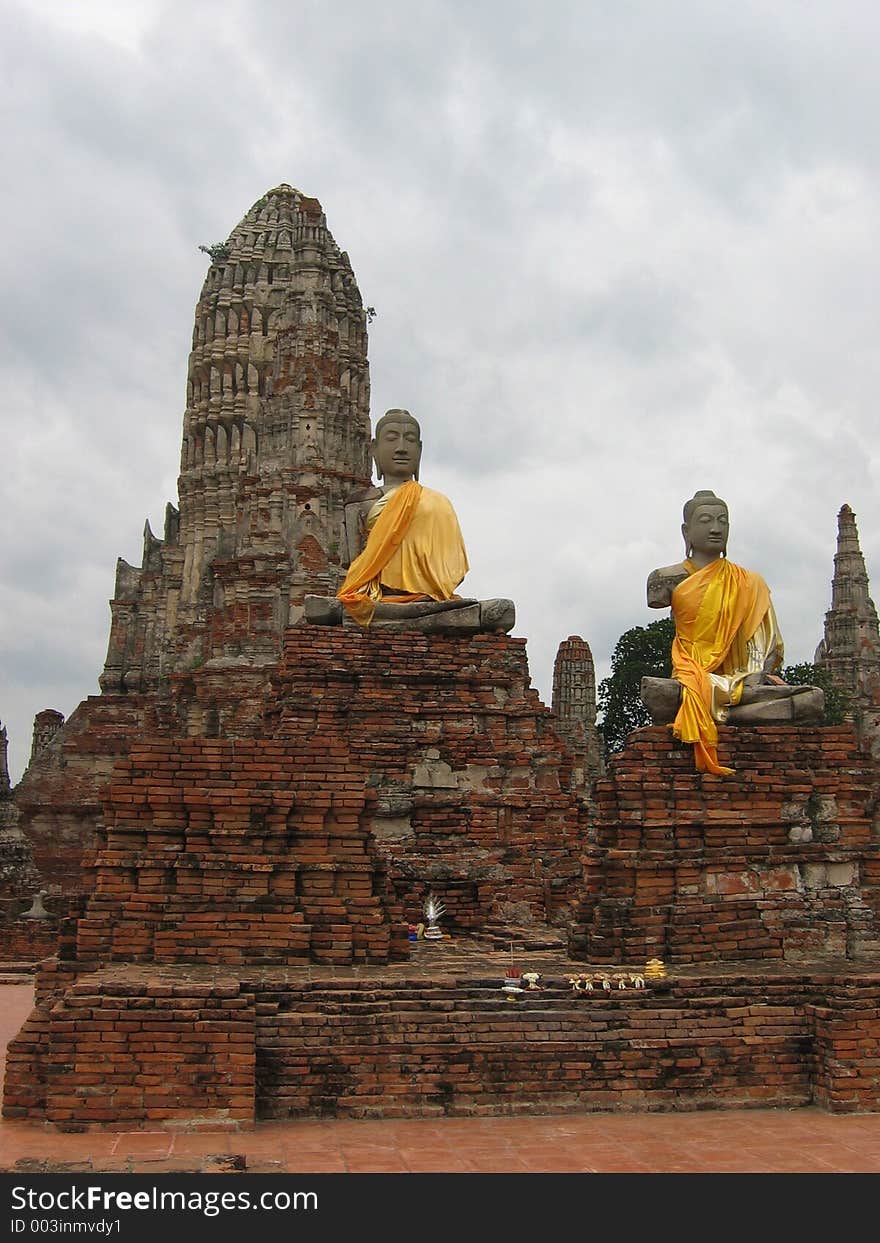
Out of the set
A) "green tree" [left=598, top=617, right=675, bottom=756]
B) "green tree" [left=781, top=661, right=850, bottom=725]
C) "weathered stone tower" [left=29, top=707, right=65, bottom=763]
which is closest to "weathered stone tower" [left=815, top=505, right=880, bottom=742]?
"green tree" [left=781, top=661, right=850, bottom=725]

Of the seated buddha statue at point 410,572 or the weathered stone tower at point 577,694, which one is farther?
the weathered stone tower at point 577,694

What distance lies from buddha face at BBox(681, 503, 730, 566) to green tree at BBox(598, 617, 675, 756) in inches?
1372

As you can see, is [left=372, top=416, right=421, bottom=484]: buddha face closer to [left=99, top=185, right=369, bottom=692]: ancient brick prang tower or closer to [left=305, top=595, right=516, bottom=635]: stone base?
[left=305, top=595, right=516, bottom=635]: stone base

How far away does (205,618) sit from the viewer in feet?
122

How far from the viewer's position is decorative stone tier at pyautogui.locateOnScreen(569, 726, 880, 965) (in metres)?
10.7

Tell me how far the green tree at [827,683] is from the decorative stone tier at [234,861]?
33.7 metres

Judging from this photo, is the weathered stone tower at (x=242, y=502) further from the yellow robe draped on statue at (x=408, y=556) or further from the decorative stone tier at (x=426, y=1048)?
the decorative stone tier at (x=426, y=1048)

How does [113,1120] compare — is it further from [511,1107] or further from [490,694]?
[490,694]

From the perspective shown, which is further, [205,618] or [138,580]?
[138,580]

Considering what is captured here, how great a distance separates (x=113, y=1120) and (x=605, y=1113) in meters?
3.14

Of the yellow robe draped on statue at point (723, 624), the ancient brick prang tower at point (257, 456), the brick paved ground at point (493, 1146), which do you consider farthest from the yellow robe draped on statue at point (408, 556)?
the ancient brick prang tower at point (257, 456)

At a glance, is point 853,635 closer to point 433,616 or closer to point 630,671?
point 630,671

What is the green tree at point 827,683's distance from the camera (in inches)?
1682

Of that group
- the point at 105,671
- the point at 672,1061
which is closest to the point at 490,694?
the point at 672,1061
